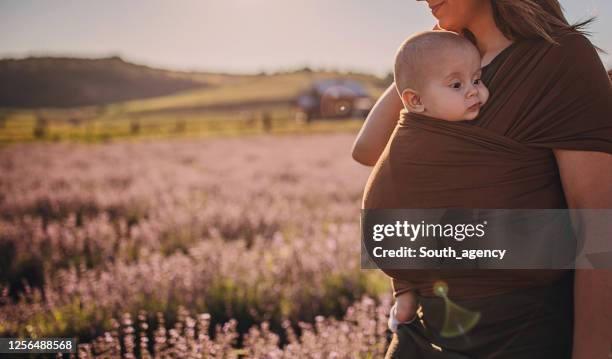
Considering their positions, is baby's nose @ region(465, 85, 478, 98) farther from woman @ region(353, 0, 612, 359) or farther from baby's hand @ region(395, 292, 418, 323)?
baby's hand @ region(395, 292, 418, 323)

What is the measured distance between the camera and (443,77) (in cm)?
155

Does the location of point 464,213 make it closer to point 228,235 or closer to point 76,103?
point 228,235

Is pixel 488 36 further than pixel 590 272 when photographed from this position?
Yes

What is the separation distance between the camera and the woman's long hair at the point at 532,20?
4.95 ft

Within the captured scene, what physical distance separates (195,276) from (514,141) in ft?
9.35

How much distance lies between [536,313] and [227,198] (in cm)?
653

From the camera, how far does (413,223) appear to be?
5.05 ft

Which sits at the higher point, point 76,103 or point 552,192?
point 552,192

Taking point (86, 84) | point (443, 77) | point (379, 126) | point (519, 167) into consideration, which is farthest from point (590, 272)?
point (86, 84)

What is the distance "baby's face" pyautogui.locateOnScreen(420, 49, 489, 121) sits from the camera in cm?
149

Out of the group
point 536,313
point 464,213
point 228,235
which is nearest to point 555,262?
point 536,313

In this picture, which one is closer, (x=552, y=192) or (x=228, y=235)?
(x=552, y=192)

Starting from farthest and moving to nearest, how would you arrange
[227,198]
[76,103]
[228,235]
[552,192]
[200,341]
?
[76,103] < [227,198] < [228,235] < [200,341] < [552,192]

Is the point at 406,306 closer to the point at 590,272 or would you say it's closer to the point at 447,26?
the point at 590,272
